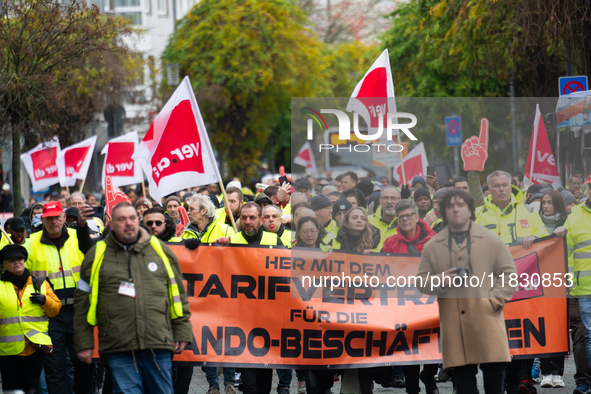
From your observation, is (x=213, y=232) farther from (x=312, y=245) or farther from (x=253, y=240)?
(x=312, y=245)

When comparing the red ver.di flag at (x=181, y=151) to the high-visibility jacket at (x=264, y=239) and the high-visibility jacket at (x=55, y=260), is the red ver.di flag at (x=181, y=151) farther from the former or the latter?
the high-visibility jacket at (x=55, y=260)

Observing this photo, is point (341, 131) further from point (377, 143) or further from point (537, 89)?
point (537, 89)

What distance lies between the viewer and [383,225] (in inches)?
261

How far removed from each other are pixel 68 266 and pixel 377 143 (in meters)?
2.91

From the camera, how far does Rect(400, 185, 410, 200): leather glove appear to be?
657 cm

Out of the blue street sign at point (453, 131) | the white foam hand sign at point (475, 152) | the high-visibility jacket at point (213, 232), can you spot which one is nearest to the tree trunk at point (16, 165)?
the high-visibility jacket at point (213, 232)

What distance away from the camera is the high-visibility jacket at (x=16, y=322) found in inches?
254

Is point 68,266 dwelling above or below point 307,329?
above

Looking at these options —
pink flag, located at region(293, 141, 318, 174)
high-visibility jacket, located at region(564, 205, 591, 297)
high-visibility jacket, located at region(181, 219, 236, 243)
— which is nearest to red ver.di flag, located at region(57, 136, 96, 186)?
high-visibility jacket, located at region(181, 219, 236, 243)

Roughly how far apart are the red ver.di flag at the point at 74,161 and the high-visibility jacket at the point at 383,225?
8904 millimetres

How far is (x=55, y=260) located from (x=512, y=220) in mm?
3946

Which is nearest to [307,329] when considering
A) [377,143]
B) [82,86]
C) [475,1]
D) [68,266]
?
[377,143]

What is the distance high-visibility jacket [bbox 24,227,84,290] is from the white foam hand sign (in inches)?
135

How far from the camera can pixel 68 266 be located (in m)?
7.02
